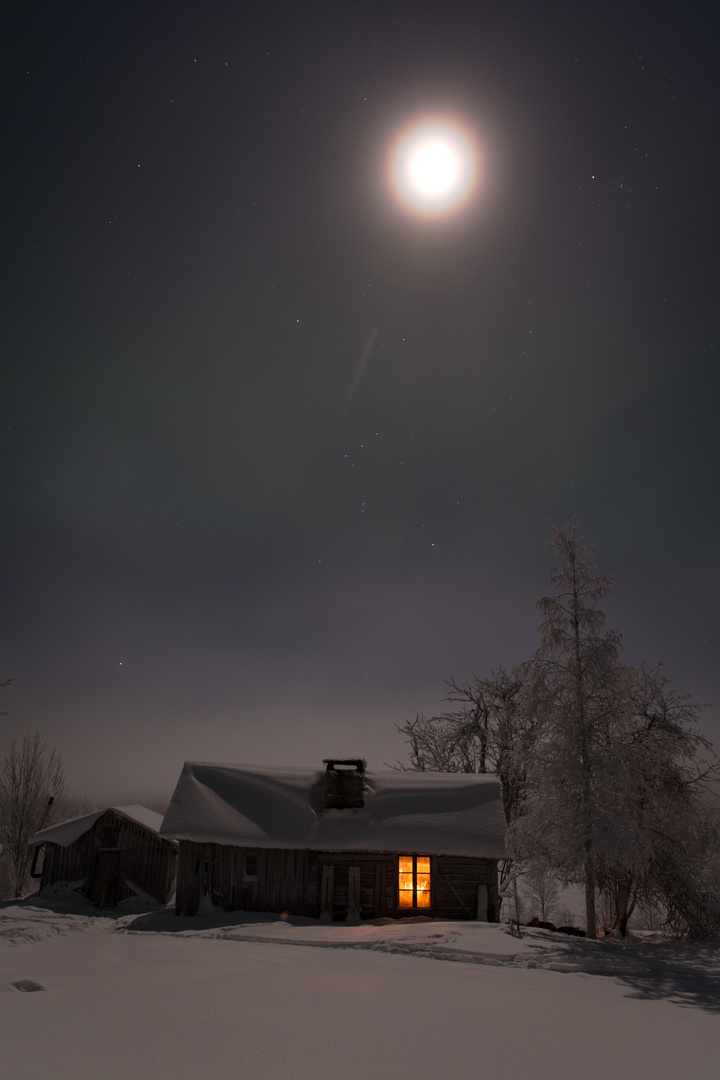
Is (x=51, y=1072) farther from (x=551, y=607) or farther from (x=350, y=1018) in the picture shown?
(x=551, y=607)

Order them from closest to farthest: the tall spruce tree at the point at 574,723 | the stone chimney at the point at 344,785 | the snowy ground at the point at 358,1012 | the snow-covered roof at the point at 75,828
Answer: the snowy ground at the point at 358,1012, the tall spruce tree at the point at 574,723, the stone chimney at the point at 344,785, the snow-covered roof at the point at 75,828

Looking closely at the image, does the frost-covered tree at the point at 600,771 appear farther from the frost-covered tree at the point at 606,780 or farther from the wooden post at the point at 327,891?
the wooden post at the point at 327,891

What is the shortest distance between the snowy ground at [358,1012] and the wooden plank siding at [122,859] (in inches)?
539

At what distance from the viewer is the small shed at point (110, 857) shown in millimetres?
24922

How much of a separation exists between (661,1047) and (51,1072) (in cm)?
559

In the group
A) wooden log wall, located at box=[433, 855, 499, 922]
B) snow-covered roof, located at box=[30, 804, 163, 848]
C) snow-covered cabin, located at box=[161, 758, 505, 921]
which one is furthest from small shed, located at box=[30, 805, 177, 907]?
wooden log wall, located at box=[433, 855, 499, 922]

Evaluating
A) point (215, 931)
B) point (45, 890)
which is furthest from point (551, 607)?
point (45, 890)

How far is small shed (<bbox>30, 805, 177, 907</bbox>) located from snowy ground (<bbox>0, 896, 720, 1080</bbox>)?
45.0 ft

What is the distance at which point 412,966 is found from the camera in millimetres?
10000

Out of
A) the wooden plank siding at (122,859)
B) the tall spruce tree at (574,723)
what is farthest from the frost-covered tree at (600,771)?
the wooden plank siding at (122,859)

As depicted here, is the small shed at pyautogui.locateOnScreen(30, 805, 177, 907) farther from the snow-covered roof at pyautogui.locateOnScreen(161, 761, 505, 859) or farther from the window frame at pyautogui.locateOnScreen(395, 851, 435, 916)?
the window frame at pyautogui.locateOnScreen(395, 851, 435, 916)

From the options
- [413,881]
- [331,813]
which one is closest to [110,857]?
[331,813]

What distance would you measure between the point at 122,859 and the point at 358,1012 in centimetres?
2322

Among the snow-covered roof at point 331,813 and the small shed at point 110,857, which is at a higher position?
the snow-covered roof at point 331,813
